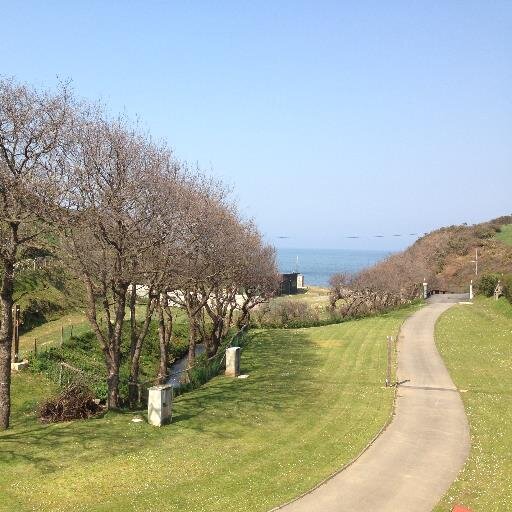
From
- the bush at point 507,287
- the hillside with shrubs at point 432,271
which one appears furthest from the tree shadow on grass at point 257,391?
the bush at point 507,287

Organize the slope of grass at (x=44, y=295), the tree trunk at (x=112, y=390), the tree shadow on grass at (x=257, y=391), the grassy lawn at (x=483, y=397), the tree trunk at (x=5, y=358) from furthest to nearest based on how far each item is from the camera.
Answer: the slope of grass at (x=44, y=295)
the tree trunk at (x=112, y=390)
the tree shadow on grass at (x=257, y=391)
the tree trunk at (x=5, y=358)
the grassy lawn at (x=483, y=397)

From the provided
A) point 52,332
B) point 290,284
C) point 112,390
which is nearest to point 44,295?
point 52,332

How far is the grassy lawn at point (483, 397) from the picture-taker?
12.7 metres

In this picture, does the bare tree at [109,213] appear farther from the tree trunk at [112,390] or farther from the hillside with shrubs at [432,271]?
the hillside with shrubs at [432,271]

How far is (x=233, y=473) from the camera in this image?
13867 mm

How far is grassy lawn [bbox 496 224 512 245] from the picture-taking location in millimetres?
94375

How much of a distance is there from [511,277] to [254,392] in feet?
116

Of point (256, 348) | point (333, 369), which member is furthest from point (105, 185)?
point (256, 348)

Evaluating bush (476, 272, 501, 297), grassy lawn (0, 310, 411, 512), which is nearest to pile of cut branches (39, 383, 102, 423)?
grassy lawn (0, 310, 411, 512)

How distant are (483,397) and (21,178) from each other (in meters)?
19.5

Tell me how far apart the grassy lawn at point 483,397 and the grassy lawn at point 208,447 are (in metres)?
3.18

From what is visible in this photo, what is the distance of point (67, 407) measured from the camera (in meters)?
20.1

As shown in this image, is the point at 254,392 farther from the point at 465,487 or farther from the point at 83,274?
the point at 465,487

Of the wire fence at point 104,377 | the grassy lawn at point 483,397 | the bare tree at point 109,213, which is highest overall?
the bare tree at point 109,213
